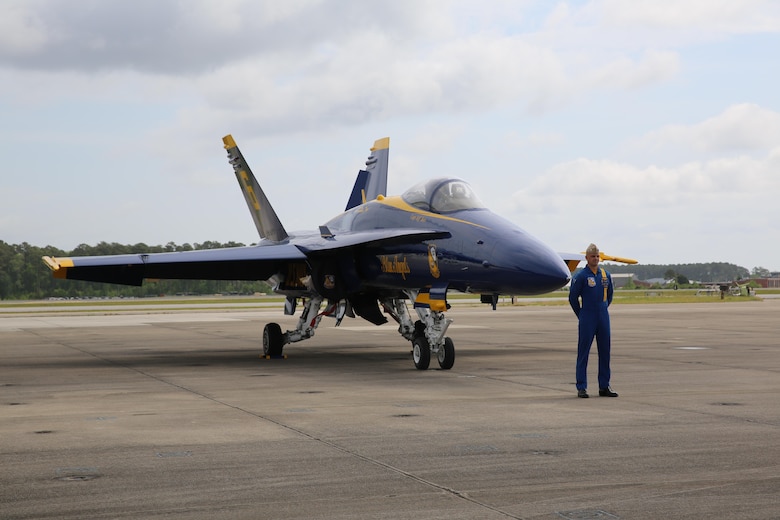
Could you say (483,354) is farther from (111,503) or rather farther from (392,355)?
(111,503)

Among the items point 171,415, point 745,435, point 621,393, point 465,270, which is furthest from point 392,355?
point 745,435

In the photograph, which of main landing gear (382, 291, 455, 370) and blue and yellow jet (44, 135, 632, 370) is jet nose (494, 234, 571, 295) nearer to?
blue and yellow jet (44, 135, 632, 370)

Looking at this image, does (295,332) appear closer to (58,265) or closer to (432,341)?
(432,341)

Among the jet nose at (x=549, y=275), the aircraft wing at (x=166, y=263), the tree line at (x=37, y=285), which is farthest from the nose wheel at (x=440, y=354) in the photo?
the tree line at (x=37, y=285)

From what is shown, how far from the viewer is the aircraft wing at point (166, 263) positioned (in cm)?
1595

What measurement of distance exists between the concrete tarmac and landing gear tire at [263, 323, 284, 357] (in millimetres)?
1005

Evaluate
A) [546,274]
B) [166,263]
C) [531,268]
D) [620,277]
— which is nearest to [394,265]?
[531,268]

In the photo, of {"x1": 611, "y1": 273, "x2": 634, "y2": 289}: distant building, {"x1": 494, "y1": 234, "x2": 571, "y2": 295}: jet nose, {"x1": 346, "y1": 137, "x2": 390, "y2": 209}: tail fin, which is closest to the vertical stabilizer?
{"x1": 346, "y1": 137, "x2": 390, "y2": 209}: tail fin

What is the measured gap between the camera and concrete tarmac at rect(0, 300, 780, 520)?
5.44 meters

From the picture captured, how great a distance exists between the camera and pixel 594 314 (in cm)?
1080

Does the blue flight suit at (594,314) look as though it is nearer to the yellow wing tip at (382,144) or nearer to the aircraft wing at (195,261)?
the aircraft wing at (195,261)

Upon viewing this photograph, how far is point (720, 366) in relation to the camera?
14.3 m

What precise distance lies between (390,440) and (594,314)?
4075 mm

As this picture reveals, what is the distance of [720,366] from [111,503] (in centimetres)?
1121
